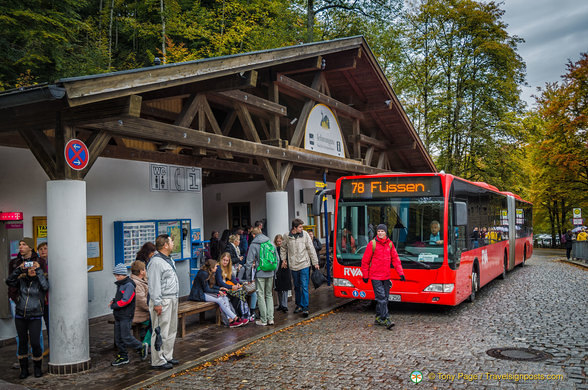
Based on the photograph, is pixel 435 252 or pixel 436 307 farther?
pixel 436 307

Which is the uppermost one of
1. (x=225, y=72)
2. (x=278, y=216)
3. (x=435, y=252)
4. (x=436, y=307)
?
(x=225, y=72)

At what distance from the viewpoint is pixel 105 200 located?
1002 cm

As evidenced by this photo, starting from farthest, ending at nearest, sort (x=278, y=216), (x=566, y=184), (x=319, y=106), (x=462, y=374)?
(x=566, y=184)
(x=319, y=106)
(x=278, y=216)
(x=462, y=374)

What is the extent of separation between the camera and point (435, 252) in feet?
30.6

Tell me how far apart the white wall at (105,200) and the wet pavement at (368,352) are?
0.91 metres

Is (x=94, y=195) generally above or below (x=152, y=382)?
above

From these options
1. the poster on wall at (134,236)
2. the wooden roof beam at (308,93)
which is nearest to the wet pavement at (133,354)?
the poster on wall at (134,236)

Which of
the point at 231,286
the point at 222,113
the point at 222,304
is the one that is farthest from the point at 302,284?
the point at 222,113

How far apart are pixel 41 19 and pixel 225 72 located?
1317 cm

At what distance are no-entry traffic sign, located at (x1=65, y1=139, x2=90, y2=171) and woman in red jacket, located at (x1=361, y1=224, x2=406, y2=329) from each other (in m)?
4.81

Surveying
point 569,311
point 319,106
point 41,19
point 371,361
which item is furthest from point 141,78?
point 41,19

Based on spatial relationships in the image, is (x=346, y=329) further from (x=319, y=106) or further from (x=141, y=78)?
(x=319, y=106)

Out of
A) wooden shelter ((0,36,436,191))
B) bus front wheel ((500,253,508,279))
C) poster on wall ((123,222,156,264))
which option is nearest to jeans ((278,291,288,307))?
wooden shelter ((0,36,436,191))

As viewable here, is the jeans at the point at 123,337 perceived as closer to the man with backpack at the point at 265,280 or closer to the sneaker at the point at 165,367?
the sneaker at the point at 165,367
